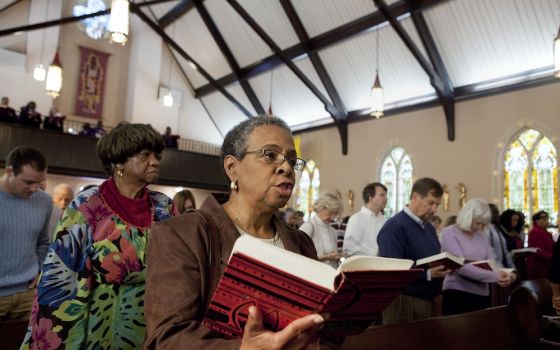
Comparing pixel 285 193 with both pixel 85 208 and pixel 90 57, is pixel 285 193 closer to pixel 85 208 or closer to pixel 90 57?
pixel 85 208

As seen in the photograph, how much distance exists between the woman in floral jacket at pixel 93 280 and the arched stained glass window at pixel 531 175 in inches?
368

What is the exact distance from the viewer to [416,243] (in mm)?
3193

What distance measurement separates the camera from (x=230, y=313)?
108 cm

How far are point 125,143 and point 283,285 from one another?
3.98 feet

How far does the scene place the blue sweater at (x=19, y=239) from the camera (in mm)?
2381

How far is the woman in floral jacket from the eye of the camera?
66.8 inches

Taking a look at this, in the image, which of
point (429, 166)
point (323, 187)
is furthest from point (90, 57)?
point (429, 166)

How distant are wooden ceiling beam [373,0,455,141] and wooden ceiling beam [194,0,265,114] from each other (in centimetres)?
569

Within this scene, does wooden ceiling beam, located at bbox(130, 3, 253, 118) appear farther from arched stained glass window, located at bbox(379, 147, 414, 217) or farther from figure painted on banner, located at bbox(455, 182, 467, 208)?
figure painted on banner, located at bbox(455, 182, 467, 208)

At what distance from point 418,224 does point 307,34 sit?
942 centimetres

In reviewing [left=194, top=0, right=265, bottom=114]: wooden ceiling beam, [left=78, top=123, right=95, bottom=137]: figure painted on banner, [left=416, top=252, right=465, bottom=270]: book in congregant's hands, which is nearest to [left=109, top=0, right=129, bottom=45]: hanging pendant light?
[left=416, top=252, right=465, bottom=270]: book in congregant's hands

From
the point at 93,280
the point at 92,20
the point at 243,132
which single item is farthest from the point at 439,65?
the point at 92,20

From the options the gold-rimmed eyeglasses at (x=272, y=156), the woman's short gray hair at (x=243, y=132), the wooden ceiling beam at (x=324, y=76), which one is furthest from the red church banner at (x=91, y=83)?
the gold-rimmed eyeglasses at (x=272, y=156)

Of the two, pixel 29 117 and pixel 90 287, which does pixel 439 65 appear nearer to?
pixel 29 117
